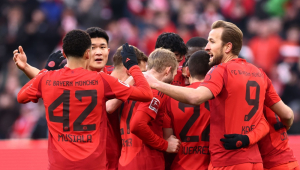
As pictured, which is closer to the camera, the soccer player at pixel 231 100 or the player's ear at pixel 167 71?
the soccer player at pixel 231 100

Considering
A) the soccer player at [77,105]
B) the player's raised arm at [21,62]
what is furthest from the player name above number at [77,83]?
the player's raised arm at [21,62]

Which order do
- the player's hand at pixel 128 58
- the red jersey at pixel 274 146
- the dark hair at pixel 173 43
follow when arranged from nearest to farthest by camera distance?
the player's hand at pixel 128 58 → the red jersey at pixel 274 146 → the dark hair at pixel 173 43

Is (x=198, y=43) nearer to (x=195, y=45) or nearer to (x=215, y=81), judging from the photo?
(x=195, y=45)

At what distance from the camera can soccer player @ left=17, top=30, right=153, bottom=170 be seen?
3705 millimetres

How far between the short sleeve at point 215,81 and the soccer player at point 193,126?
16.7 inches

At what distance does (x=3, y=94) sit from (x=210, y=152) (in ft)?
25.2

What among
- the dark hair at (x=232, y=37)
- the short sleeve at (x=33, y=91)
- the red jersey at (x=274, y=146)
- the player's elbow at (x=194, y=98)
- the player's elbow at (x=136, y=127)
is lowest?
the red jersey at (x=274, y=146)

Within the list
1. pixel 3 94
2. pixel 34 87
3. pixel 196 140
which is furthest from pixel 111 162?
pixel 3 94

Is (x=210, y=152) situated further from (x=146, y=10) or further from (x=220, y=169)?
(x=146, y=10)

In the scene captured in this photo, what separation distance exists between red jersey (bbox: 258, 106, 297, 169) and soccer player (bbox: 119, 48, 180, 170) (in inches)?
39.4

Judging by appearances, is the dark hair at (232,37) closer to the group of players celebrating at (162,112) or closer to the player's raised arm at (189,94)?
the group of players celebrating at (162,112)

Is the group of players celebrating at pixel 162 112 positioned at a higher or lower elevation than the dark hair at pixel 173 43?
lower

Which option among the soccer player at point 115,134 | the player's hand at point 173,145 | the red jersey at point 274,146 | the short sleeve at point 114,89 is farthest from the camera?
the soccer player at point 115,134

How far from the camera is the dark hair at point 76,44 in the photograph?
151 inches
